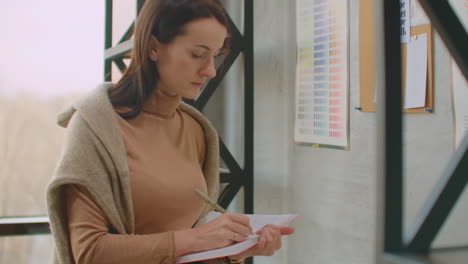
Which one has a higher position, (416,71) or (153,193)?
(416,71)

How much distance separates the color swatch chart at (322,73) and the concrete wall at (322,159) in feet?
0.16

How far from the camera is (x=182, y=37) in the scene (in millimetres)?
1135

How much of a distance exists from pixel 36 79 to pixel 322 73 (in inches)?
58.7

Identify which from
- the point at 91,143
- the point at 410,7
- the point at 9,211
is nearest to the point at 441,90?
the point at 410,7

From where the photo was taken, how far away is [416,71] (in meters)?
1.28

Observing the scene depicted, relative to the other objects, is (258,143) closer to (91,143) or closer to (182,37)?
(182,37)

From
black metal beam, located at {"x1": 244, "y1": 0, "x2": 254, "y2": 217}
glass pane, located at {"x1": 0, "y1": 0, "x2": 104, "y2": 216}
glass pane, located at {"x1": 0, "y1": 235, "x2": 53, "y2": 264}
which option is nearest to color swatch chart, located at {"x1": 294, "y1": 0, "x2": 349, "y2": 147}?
black metal beam, located at {"x1": 244, "y1": 0, "x2": 254, "y2": 217}

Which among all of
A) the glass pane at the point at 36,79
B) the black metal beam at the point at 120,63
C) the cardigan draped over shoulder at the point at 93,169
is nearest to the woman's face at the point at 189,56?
the cardigan draped over shoulder at the point at 93,169

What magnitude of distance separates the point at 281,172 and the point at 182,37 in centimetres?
114

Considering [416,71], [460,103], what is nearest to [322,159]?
[416,71]

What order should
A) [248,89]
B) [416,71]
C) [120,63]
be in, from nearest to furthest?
[416,71] → [248,89] → [120,63]

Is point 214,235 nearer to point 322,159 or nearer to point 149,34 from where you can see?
point 149,34

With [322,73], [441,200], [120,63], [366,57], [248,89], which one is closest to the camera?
[441,200]

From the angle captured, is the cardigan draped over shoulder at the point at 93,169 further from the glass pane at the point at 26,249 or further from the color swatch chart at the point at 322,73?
the glass pane at the point at 26,249
